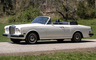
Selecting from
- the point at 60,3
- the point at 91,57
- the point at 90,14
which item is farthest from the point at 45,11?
the point at 91,57

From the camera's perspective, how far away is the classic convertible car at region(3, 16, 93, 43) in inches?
534

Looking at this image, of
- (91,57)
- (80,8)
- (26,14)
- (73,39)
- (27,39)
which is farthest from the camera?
(80,8)

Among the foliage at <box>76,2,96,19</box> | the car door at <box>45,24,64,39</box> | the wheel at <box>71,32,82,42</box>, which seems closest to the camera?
the car door at <box>45,24,64,39</box>

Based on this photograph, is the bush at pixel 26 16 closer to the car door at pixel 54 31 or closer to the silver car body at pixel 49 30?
the silver car body at pixel 49 30

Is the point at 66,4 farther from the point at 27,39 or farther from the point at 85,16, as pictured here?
the point at 27,39

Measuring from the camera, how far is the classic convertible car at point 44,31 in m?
13.6

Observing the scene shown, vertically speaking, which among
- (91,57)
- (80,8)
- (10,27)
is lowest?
(91,57)

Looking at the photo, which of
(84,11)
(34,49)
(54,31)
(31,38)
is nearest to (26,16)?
(84,11)

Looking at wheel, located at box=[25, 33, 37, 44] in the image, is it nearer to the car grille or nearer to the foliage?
the car grille

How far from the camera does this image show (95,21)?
4003 cm

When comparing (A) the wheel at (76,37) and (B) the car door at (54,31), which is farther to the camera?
(A) the wheel at (76,37)

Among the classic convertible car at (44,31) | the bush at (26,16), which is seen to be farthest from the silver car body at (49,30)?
the bush at (26,16)

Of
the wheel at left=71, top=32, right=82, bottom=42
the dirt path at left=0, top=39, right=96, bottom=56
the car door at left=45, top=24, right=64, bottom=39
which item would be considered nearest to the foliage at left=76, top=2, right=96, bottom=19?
the wheel at left=71, top=32, right=82, bottom=42

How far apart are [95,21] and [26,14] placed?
1065 centimetres
